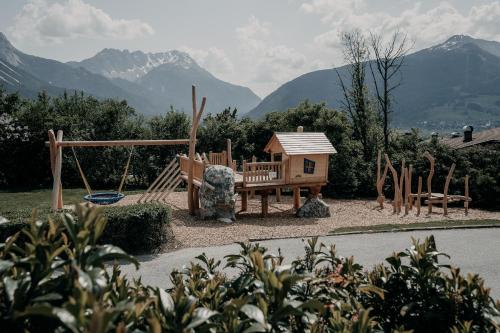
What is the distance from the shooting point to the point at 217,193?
46.3 feet

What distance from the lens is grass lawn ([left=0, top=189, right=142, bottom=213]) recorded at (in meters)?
16.4

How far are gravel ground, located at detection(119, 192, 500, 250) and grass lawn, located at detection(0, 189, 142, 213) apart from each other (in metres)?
2.72

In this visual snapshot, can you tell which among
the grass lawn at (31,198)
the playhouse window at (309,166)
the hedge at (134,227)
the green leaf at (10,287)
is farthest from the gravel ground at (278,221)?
the green leaf at (10,287)

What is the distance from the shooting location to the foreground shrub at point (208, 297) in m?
2.01

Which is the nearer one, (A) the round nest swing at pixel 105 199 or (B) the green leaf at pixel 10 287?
(B) the green leaf at pixel 10 287

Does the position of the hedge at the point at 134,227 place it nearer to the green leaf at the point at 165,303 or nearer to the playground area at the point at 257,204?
the playground area at the point at 257,204

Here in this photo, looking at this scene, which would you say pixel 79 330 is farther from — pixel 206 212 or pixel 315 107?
pixel 315 107

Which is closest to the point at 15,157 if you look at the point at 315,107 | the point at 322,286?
the point at 315,107

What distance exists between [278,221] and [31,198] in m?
11.2

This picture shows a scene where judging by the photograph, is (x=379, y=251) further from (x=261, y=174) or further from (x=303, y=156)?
(x=261, y=174)

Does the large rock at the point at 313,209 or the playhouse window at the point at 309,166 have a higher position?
the playhouse window at the point at 309,166

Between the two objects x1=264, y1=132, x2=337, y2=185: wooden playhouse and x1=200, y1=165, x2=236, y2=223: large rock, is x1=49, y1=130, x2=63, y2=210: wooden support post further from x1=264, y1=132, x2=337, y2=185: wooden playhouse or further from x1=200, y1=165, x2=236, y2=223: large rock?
x1=264, y1=132, x2=337, y2=185: wooden playhouse

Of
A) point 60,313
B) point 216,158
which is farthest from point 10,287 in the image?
point 216,158

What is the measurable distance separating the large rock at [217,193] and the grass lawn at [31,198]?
656 cm
